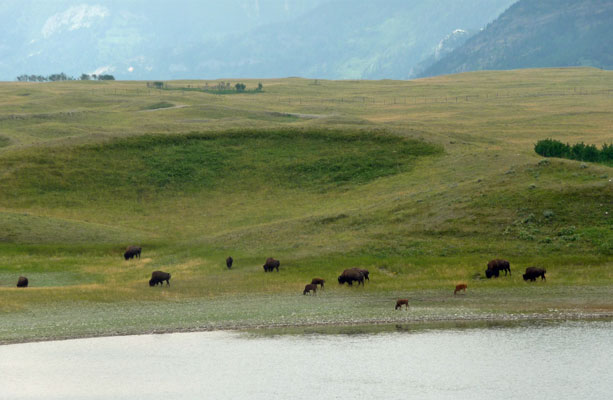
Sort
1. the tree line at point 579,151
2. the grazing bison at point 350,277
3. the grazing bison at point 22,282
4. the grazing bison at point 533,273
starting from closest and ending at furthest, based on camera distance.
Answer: the grazing bison at point 533,273, the grazing bison at point 350,277, the grazing bison at point 22,282, the tree line at point 579,151

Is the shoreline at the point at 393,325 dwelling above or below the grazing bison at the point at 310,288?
below

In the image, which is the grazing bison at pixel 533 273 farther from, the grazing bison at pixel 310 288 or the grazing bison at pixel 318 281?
the grazing bison at pixel 310 288

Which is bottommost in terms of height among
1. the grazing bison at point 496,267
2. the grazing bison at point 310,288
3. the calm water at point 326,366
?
the calm water at point 326,366

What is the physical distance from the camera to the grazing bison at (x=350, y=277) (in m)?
60.0

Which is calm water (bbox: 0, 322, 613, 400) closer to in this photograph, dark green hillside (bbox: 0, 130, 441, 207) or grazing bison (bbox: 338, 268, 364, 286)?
grazing bison (bbox: 338, 268, 364, 286)

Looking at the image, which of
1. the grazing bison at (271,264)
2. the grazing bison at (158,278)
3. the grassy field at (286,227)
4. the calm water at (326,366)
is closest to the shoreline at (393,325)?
the grassy field at (286,227)

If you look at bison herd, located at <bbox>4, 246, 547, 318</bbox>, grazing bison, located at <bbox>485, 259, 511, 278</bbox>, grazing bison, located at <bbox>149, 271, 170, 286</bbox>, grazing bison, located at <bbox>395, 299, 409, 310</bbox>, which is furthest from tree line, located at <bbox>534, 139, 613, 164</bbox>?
grazing bison, located at <bbox>149, 271, 170, 286</bbox>

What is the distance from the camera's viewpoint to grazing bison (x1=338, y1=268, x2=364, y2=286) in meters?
60.0

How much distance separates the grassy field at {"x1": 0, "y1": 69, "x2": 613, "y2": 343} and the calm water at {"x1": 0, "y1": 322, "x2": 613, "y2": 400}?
12.4ft

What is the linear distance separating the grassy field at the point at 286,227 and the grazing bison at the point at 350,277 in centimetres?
121

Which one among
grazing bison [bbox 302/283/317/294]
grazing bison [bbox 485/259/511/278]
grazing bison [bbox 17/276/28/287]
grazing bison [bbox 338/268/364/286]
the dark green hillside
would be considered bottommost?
grazing bison [bbox 17/276/28/287]

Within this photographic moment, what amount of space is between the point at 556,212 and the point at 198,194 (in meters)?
51.7

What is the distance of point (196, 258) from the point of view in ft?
244

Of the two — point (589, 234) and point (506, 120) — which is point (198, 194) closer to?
point (589, 234)
